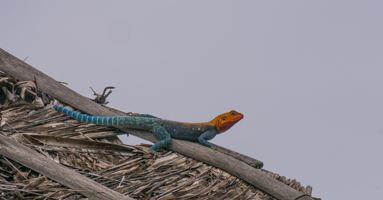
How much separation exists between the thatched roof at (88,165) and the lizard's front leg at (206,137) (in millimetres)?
597

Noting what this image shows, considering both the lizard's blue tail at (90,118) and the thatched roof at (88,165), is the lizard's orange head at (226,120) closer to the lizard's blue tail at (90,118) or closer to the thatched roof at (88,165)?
the thatched roof at (88,165)

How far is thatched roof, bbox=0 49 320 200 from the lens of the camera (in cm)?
521

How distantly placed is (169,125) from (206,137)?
61cm

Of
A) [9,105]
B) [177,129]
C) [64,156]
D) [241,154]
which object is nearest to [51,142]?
[64,156]

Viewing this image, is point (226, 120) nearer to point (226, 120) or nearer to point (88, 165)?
point (226, 120)

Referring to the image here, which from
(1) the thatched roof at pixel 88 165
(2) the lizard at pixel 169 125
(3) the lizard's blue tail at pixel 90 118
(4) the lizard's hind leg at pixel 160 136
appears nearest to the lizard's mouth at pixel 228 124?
(2) the lizard at pixel 169 125

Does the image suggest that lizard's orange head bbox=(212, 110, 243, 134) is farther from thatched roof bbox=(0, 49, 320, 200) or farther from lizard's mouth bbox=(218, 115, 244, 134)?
thatched roof bbox=(0, 49, 320, 200)

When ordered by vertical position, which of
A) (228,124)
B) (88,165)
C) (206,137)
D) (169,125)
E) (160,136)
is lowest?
(88,165)

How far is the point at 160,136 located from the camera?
6.45m

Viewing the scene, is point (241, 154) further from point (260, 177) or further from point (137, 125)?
point (137, 125)

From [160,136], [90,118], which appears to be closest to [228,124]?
[160,136]

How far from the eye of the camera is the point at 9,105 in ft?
20.6

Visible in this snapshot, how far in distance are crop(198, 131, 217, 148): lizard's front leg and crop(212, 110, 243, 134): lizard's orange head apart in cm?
18

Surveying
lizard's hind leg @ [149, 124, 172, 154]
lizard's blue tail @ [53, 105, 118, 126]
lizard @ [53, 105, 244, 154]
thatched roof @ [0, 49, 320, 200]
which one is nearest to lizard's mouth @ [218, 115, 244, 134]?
lizard @ [53, 105, 244, 154]
